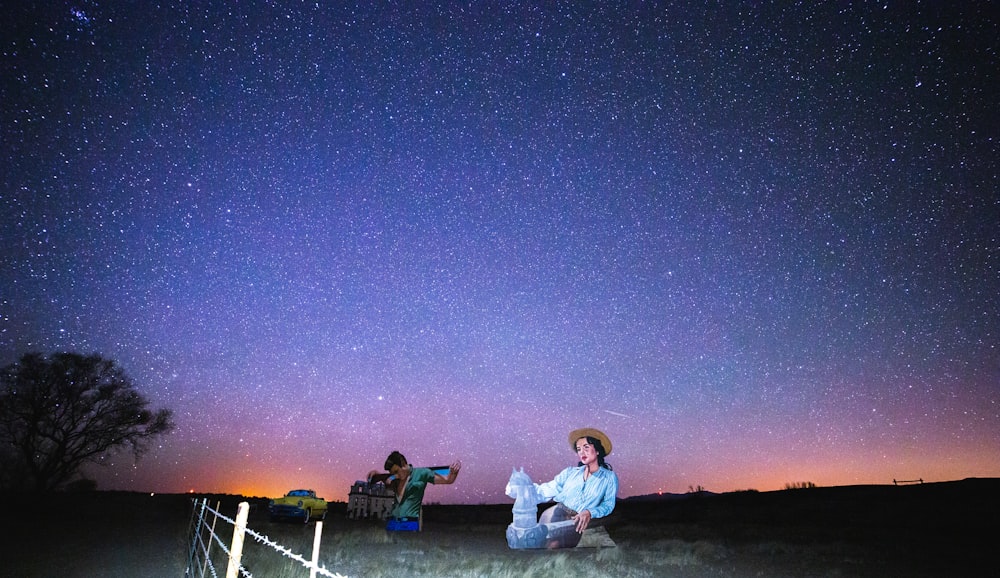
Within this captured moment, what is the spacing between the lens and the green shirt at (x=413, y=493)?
14570 millimetres

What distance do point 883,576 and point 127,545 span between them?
18903 millimetres

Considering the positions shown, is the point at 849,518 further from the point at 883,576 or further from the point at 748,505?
the point at 883,576

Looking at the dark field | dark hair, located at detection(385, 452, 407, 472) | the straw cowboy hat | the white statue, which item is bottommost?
the dark field

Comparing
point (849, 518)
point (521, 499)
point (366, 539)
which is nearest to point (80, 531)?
point (366, 539)

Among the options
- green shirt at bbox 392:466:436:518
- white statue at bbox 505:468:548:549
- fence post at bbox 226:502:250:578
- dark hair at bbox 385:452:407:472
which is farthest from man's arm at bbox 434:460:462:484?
fence post at bbox 226:502:250:578

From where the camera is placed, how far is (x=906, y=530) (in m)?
18.0

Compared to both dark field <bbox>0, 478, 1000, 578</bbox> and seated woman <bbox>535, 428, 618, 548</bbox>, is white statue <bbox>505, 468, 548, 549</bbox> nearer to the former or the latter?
seated woman <bbox>535, 428, 618, 548</bbox>

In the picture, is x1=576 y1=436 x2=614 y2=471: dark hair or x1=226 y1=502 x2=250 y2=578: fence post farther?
x1=576 y1=436 x2=614 y2=471: dark hair

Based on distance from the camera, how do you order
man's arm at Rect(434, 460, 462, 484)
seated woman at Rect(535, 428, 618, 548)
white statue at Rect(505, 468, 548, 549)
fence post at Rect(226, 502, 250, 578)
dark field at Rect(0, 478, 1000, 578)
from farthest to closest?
man's arm at Rect(434, 460, 462, 484) < dark field at Rect(0, 478, 1000, 578) < white statue at Rect(505, 468, 548, 549) < seated woman at Rect(535, 428, 618, 548) < fence post at Rect(226, 502, 250, 578)

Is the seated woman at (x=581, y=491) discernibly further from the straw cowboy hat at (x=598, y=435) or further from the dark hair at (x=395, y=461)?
the dark hair at (x=395, y=461)

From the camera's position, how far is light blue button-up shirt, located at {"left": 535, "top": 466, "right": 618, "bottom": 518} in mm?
11148

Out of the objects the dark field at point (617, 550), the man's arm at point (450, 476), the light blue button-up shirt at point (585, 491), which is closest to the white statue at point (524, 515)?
the light blue button-up shirt at point (585, 491)

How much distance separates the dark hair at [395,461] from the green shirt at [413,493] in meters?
0.41

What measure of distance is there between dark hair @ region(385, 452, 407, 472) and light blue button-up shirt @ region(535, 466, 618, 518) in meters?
5.03
